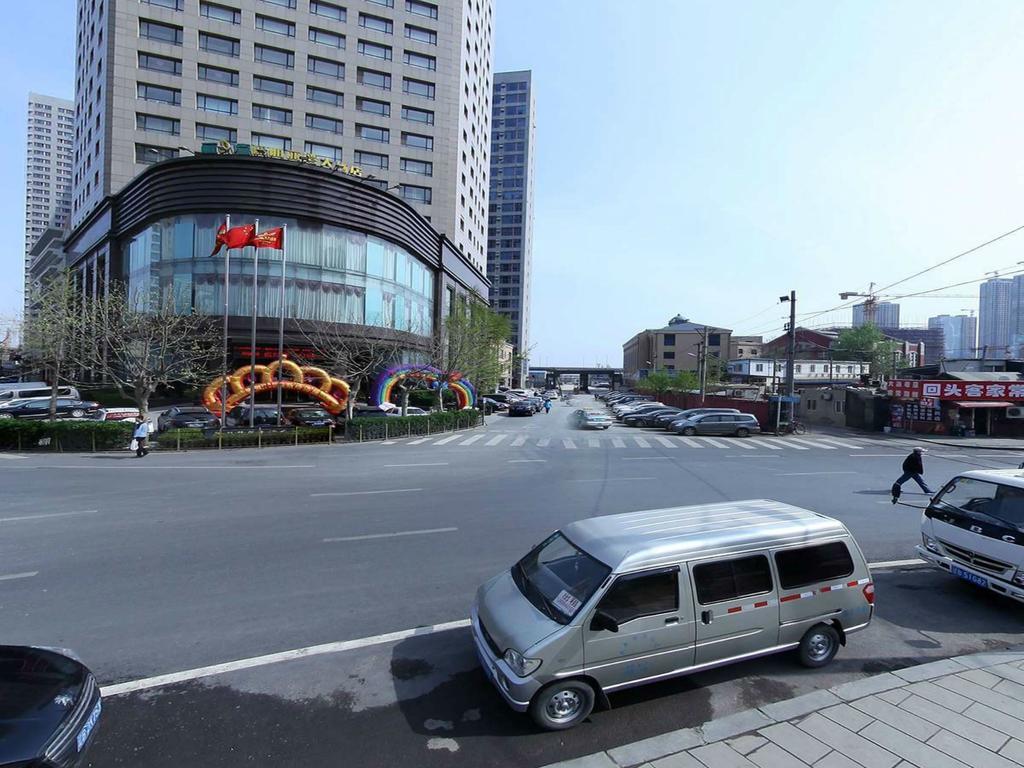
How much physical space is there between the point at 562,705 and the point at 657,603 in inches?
42.1

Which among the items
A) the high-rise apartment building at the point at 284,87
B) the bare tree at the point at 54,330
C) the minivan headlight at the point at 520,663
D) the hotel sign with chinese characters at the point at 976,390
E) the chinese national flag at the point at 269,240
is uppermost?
the high-rise apartment building at the point at 284,87

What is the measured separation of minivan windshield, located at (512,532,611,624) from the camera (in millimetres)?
4211

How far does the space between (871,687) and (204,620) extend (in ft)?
21.4

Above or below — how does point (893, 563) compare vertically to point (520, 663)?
below

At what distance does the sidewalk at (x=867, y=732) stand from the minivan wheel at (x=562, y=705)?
42cm

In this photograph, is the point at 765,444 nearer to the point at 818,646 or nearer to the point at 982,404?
the point at 982,404

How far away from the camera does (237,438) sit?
21.9m

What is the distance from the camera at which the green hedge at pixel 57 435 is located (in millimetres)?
19734

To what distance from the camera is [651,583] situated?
4.26 meters

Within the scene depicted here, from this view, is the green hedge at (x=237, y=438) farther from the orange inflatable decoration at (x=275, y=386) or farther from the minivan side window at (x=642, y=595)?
the minivan side window at (x=642, y=595)

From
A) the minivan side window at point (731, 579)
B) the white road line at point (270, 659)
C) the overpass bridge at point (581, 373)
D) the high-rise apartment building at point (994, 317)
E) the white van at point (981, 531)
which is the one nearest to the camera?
the minivan side window at point (731, 579)

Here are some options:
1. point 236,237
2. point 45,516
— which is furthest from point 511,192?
point 45,516

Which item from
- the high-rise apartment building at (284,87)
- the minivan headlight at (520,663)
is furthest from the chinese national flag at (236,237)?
the minivan headlight at (520,663)

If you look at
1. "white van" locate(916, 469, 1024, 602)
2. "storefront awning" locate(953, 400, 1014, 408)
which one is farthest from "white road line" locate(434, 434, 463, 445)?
"storefront awning" locate(953, 400, 1014, 408)
